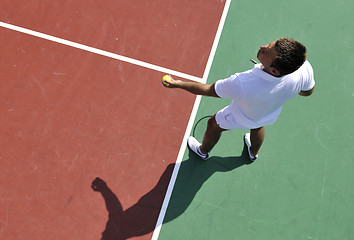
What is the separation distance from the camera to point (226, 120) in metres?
3.35

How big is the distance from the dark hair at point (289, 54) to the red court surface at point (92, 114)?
217cm

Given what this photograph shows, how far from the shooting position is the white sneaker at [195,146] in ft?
13.6

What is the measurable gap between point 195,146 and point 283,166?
48.6 inches

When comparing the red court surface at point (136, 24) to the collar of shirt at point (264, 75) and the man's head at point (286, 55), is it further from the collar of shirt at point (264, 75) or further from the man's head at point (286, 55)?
the man's head at point (286, 55)

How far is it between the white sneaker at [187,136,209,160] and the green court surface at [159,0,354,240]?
11 cm

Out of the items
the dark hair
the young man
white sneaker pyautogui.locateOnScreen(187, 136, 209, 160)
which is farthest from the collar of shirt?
white sneaker pyautogui.locateOnScreen(187, 136, 209, 160)

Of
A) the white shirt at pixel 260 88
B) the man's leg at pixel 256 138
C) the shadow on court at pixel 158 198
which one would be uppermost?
the white shirt at pixel 260 88

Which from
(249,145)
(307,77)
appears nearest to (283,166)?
(249,145)

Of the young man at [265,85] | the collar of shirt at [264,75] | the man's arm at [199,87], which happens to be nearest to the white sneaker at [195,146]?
the young man at [265,85]

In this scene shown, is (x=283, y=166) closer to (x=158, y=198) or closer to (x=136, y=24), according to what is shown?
(x=158, y=198)

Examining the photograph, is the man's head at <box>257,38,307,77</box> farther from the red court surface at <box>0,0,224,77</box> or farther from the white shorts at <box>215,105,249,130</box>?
the red court surface at <box>0,0,224,77</box>

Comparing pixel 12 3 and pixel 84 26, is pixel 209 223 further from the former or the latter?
pixel 12 3

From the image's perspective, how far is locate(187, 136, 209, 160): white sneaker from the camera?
4.15m

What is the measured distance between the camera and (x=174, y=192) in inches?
162
